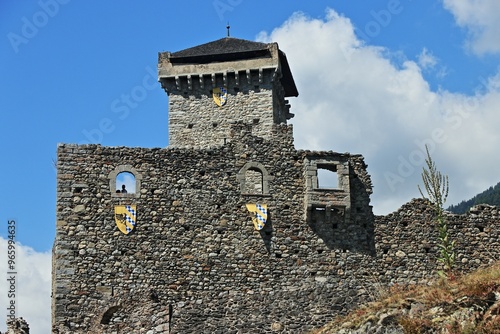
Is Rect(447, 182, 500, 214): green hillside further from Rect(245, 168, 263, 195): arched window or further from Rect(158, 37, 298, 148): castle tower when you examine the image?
Rect(245, 168, 263, 195): arched window

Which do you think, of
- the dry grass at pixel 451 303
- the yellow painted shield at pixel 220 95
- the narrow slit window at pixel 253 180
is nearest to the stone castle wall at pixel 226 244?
the narrow slit window at pixel 253 180

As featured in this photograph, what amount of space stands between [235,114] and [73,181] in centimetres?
1275

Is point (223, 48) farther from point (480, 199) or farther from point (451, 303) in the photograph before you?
point (480, 199)

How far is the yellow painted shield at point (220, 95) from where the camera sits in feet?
145

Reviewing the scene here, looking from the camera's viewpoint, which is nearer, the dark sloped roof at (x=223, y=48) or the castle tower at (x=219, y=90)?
the castle tower at (x=219, y=90)

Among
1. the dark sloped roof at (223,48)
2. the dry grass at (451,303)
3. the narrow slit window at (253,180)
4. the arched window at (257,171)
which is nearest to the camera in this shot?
the dry grass at (451,303)

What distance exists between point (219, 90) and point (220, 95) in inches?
8.9

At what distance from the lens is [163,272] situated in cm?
3181

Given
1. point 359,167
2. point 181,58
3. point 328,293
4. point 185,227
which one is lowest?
point 328,293

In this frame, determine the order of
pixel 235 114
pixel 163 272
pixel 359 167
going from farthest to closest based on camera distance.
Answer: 1. pixel 235 114
2. pixel 359 167
3. pixel 163 272

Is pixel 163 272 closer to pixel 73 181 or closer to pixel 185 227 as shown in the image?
pixel 185 227

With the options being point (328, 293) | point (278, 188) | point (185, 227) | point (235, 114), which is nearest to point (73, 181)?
point (185, 227)

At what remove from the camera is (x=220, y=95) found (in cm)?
4422

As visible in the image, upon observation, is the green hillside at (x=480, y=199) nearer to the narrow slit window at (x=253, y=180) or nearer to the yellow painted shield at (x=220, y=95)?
the yellow painted shield at (x=220, y=95)
